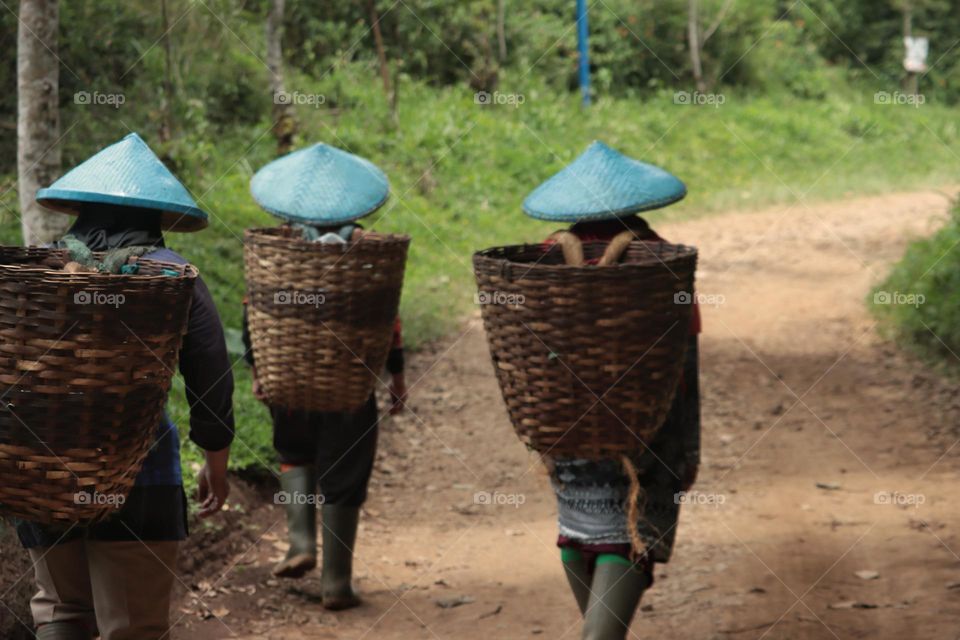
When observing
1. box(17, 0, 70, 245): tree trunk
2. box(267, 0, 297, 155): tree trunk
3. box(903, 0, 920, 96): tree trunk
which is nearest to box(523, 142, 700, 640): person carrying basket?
box(17, 0, 70, 245): tree trunk

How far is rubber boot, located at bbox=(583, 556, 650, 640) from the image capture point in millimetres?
3350

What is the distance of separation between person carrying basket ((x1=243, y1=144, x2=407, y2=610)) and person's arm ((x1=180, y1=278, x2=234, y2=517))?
142 cm

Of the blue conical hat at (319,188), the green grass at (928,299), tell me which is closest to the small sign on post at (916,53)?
the green grass at (928,299)

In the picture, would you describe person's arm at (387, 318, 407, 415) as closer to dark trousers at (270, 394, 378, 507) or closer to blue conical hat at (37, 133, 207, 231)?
dark trousers at (270, 394, 378, 507)

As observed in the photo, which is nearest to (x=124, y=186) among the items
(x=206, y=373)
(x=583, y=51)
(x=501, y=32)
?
(x=206, y=373)

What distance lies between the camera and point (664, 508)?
3543 mm

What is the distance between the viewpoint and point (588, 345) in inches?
120

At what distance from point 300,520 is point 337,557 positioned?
0.22m

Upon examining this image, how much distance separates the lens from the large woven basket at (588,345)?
3.03 metres

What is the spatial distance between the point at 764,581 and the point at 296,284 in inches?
93.2

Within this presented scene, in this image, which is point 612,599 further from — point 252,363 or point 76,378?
point 252,363

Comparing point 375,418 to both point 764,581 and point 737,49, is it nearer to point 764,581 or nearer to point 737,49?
point 764,581

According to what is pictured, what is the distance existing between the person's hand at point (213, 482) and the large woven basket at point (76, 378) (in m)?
0.58

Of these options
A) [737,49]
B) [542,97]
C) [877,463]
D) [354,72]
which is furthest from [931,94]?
[877,463]
